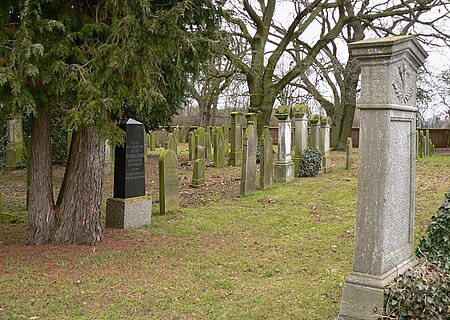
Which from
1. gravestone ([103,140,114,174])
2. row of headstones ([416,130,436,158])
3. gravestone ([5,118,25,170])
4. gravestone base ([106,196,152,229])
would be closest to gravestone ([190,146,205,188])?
gravestone ([103,140,114,174])

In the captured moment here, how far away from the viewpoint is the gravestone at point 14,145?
15.3m

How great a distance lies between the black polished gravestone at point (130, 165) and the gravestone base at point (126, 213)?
0.12 metres

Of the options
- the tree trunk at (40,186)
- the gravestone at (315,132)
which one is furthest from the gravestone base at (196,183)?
the tree trunk at (40,186)

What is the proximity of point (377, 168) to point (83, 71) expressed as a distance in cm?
328

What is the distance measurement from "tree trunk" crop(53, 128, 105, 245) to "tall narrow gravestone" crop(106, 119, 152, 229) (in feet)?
3.80

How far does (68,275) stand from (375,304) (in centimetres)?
340

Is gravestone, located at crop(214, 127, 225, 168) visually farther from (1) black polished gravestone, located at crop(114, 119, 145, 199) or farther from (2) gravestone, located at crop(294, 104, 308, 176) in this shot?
(1) black polished gravestone, located at crop(114, 119, 145, 199)

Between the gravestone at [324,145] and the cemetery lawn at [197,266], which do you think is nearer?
the cemetery lawn at [197,266]

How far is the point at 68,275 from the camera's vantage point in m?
5.20

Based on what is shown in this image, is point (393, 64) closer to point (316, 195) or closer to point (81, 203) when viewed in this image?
point (81, 203)

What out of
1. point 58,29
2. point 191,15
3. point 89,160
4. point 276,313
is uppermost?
point 191,15

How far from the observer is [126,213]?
7562 millimetres

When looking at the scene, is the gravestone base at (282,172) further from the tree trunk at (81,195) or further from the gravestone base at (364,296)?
the gravestone base at (364,296)

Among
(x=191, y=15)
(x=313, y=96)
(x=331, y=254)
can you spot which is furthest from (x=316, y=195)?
(x=313, y=96)
